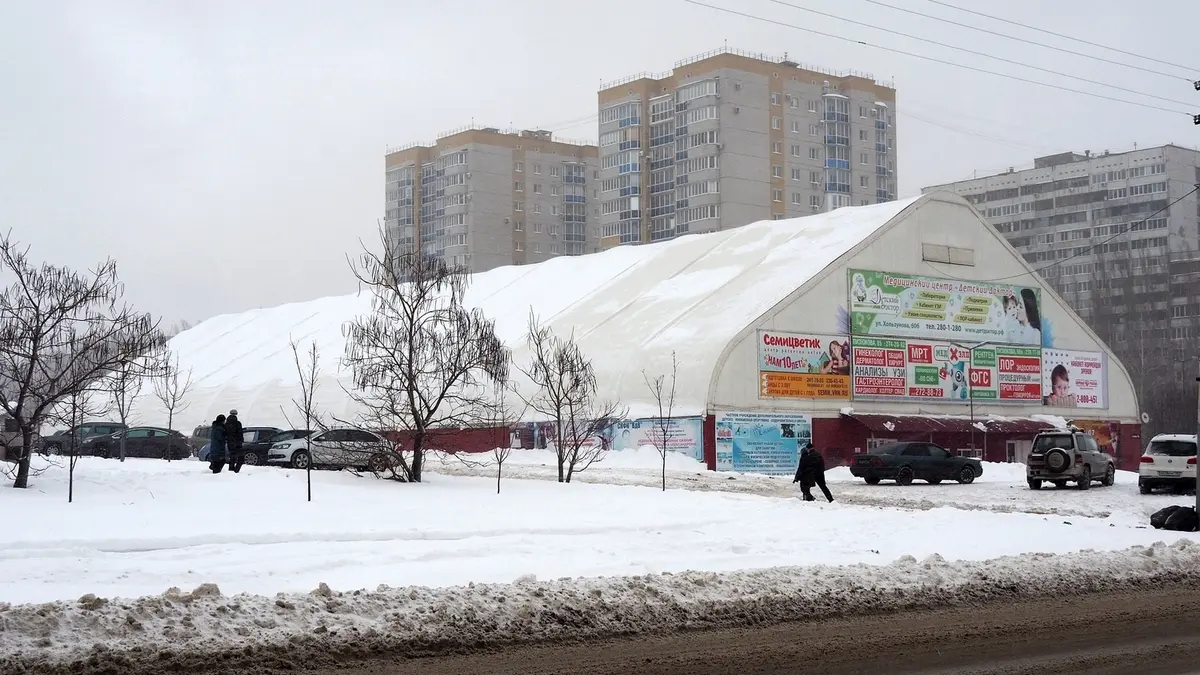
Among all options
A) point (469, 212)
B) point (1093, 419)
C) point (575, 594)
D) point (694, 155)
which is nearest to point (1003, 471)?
point (1093, 419)

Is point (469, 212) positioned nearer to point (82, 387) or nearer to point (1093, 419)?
point (1093, 419)

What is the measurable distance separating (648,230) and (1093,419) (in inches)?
2525

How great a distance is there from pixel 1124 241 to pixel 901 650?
394 ft

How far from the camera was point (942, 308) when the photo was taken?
51.5 metres

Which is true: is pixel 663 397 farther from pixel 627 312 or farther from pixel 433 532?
pixel 433 532

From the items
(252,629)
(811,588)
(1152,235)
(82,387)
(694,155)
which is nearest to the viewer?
(252,629)

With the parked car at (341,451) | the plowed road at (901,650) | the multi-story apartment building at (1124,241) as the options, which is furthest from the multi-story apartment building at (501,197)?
the plowed road at (901,650)

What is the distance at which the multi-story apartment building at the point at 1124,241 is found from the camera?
333 feet

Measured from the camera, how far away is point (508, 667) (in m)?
8.66

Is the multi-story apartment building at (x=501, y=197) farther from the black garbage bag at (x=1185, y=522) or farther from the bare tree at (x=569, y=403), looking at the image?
the black garbage bag at (x=1185, y=522)

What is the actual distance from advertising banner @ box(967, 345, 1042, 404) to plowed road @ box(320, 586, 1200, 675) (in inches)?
1656

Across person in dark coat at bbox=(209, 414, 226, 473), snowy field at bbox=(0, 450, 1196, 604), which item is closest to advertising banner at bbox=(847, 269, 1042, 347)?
snowy field at bbox=(0, 450, 1196, 604)

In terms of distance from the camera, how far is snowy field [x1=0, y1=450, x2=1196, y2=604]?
42.4 feet

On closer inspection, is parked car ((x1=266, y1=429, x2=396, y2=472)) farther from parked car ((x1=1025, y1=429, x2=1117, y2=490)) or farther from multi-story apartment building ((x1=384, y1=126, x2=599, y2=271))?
multi-story apartment building ((x1=384, y1=126, x2=599, y2=271))
